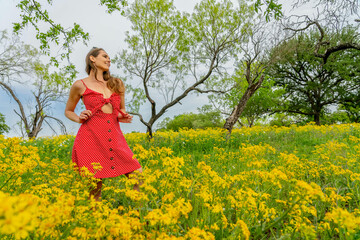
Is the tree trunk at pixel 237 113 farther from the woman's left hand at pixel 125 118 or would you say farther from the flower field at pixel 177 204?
the woman's left hand at pixel 125 118

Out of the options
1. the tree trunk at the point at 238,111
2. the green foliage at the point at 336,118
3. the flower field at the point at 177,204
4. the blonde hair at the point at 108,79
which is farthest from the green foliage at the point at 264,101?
the blonde hair at the point at 108,79

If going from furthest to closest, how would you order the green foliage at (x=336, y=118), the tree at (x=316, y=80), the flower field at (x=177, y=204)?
1. the green foliage at (x=336, y=118)
2. the tree at (x=316, y=80)
3. the flower field at (x=177, y=204)

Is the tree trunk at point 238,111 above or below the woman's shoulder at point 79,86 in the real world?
above

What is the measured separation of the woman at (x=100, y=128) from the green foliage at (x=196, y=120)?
30037mm

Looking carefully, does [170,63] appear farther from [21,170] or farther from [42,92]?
[42,92]

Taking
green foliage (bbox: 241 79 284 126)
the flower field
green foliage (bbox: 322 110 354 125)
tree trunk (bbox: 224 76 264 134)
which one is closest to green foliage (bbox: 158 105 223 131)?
green foliage (bbox: 241 79 284 126)

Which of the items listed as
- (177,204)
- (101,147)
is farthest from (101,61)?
(177,204)

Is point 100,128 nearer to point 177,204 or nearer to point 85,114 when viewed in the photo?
point 85,114

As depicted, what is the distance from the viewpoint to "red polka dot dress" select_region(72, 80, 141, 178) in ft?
9.95

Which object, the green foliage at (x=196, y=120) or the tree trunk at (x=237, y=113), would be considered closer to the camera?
the tree trunk at (x=237, y=113)

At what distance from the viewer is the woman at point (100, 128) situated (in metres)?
3.05

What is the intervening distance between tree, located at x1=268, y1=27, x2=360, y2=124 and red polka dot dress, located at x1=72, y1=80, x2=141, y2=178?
1041 inches

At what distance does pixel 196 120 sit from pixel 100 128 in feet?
114

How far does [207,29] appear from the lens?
1147cm
